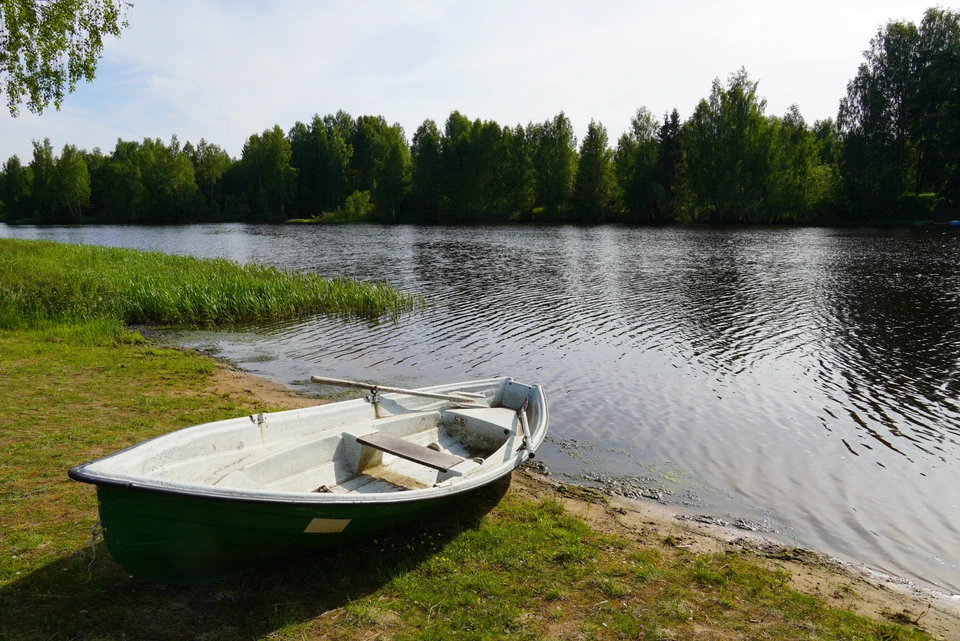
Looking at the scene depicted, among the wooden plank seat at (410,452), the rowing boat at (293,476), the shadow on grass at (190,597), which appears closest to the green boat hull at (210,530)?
the rowing boat at (293,476)

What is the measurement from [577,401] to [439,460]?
5622 mm

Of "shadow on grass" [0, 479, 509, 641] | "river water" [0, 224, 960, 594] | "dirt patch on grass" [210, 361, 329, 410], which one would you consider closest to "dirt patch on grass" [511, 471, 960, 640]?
"river water" [0, 224, 960, 594]

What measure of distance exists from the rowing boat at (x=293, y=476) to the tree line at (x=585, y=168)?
2553 inches

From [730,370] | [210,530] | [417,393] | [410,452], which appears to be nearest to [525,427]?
[417,393]

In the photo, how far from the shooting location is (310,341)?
53.9ft

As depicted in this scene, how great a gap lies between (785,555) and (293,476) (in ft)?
17.2

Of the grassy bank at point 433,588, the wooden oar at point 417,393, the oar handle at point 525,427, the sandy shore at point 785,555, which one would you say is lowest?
the sandy shore at point 785,555

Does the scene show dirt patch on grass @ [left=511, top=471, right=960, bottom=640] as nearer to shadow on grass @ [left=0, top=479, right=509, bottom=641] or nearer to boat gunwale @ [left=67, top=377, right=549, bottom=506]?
boat gunwale @ [left=67, top=377, right=549, bottom=506]

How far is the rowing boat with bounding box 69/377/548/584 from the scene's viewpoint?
168 inches

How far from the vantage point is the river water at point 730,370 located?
7547 millimetres

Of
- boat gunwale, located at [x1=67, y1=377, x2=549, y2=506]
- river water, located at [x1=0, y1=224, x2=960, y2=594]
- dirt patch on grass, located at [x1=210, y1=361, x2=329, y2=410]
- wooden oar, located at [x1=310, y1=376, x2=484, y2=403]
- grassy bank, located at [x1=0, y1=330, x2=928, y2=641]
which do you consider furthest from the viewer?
dirt patch on grass, located at [x1=210, y1=361, x2=329, y2=410]

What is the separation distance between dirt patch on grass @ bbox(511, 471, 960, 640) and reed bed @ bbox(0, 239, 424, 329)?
14056mm

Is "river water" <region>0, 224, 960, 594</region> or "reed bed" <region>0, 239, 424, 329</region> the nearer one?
"river water" <region>0, 224, 960, 594</region>

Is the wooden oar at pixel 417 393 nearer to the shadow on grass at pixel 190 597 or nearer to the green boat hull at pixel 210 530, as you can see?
the shadow on grass at pixel 190 597
